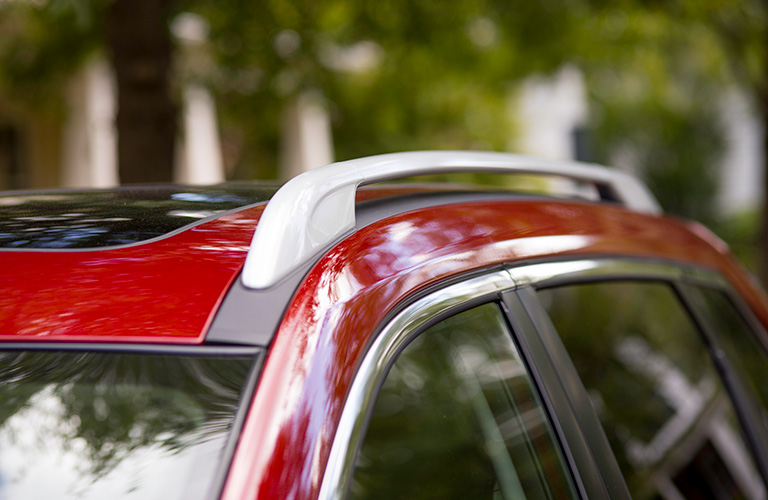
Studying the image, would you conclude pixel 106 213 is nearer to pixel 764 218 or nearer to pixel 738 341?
pixel 738 341

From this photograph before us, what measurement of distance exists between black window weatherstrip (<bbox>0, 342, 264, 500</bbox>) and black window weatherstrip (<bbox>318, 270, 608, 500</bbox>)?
12 cm

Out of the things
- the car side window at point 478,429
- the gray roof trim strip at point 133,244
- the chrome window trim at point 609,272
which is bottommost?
the car side window at point 478,429

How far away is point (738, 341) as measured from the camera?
7.88 ft

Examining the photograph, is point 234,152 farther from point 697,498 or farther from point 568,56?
point 697,498

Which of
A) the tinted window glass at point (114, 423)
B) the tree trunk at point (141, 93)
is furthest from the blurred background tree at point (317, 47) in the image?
the tinted window glass at point (114, 423)

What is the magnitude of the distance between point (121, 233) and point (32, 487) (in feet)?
1.19

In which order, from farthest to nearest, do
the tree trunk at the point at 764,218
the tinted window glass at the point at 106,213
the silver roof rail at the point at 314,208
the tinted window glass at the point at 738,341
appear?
the tree trunk at the point at 764,218 → the tinted window glass at the point at 738,341 → the tinted window glass at the point at 106,213 → the silver roof rail at the point at 314,208

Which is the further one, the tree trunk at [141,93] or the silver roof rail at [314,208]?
the tree trunk at [141,93]

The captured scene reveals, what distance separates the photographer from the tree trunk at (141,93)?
408 centimetres

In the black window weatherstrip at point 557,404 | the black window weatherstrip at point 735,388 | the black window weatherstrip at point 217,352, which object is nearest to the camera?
the black window weatherstrip at point 217,352

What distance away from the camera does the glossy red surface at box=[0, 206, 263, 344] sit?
3.23 feet

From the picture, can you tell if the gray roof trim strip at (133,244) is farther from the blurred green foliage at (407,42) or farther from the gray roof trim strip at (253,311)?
the blurred green foliage at (407,42)

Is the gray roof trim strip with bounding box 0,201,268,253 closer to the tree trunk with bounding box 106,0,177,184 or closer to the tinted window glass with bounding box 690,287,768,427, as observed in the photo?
the tinted window glass with bounding box 690,287,768,427

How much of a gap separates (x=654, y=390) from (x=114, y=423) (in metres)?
2.27
